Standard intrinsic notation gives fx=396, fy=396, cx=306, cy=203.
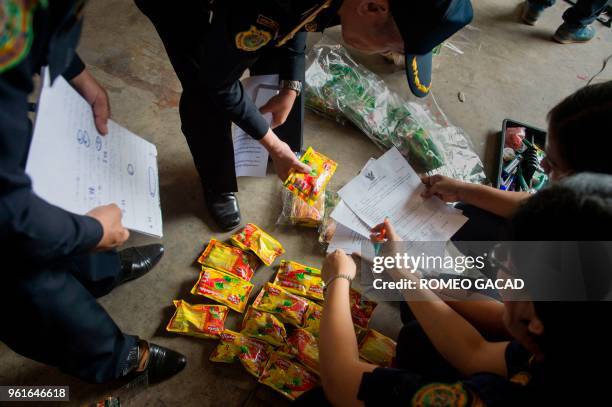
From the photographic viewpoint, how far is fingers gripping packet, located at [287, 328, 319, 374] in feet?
3.83

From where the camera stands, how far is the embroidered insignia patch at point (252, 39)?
80cm

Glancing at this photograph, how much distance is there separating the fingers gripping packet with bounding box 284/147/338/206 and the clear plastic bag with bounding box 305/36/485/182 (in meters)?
0.41

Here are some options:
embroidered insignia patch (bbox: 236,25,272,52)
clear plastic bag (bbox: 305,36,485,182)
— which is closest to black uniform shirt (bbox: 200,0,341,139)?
embroidered insignia patch (bbox: 236,25,272,52)

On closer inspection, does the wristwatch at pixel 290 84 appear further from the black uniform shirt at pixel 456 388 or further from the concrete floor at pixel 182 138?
the black uniform shirt at pixel 456 388

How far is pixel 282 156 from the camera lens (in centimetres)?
123

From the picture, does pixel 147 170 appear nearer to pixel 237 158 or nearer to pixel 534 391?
pixel 237 158

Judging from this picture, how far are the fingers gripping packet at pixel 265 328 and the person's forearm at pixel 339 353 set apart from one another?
34 cm

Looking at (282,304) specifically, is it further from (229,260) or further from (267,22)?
(267,22)

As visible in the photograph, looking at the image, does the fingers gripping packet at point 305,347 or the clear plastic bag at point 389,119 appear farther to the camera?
the clear plastic bag at point 389,119

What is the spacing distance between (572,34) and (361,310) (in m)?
2.20

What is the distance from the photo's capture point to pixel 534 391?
1.93ft

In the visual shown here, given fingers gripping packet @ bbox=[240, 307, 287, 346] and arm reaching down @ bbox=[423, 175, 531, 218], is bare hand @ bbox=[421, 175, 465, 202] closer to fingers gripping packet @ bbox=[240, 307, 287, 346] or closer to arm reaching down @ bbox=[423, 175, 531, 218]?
arm reaching down @ bbox=[423, 175, 531, 218]

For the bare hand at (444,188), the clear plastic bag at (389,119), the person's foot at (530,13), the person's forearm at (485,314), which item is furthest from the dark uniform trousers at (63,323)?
the person's foot at (530,13)

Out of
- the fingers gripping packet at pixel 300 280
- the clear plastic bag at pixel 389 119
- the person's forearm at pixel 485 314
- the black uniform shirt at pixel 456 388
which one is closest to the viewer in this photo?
the black uniform shirt at pixel 456 388
